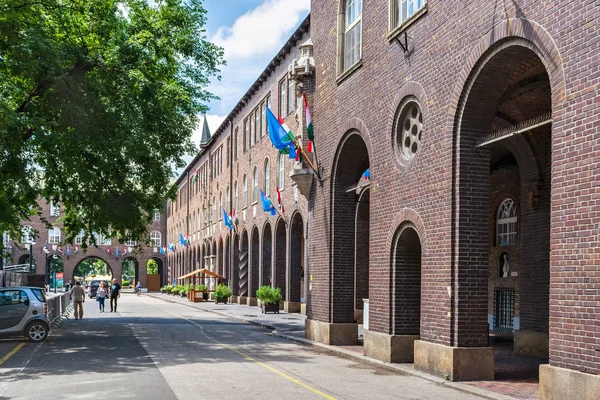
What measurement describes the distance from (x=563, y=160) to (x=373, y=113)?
7.58 m

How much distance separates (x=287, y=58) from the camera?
36562 millimetres

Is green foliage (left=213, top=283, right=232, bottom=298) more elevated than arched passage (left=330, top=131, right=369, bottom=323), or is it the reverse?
arched passage (left=330, top=131, right=369, bottom=323)

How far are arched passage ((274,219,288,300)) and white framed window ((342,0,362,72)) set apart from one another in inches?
770

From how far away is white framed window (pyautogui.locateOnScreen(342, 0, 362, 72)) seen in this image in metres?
18.8

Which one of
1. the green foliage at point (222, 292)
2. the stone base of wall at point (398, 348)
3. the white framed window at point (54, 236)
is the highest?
the white framed window at point (54, 236)

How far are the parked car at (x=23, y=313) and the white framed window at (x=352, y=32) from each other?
10412mm

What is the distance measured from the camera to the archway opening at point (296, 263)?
118 ft

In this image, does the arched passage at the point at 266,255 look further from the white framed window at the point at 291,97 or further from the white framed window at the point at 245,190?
the white framed window at the point at 291,97

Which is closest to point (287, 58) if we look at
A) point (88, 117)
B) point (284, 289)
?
point (284, 289)

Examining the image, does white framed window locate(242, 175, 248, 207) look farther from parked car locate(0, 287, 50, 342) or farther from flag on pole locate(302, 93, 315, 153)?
parked car locate(0, 287, 50, 342)

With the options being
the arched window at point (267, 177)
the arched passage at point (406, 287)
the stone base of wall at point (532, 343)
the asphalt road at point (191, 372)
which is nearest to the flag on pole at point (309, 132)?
the asphalt road at point (191, 372)

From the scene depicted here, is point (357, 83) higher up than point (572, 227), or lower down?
higher up

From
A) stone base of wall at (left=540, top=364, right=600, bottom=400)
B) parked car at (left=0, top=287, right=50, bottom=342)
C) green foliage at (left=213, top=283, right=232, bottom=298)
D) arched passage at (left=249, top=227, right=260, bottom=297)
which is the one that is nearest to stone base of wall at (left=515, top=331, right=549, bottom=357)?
stone base of wall at (left=540, top=364, right=600, bottom=400)

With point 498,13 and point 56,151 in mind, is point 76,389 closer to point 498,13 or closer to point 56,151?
point 498,13
